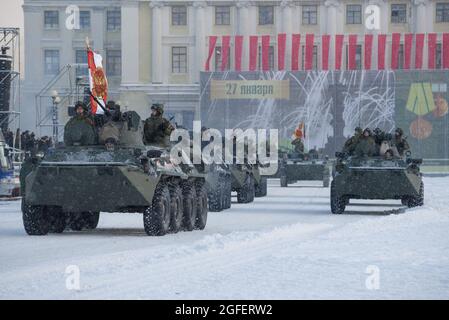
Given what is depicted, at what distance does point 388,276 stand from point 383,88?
59.0m

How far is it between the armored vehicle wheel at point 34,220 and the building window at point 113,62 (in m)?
77.8

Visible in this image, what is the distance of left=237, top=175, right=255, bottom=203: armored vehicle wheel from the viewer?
32531 mm

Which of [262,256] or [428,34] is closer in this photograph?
[262,256]

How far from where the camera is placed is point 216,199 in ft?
90.4

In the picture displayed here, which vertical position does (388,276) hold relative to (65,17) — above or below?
below

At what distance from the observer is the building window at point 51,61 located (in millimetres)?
96562

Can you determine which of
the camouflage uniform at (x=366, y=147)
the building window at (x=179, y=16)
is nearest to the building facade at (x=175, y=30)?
the building window at (x=179, y=16)

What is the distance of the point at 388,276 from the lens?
11.9 metres

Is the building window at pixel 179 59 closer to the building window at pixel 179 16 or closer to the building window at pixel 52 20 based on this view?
the building window at pixel 179 16
